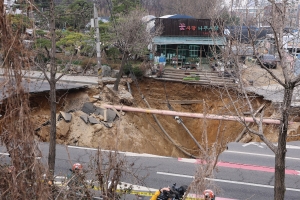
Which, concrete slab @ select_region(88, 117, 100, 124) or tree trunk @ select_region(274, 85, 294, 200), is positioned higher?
tree trunk @ select_region(274, 85, 294, 200)

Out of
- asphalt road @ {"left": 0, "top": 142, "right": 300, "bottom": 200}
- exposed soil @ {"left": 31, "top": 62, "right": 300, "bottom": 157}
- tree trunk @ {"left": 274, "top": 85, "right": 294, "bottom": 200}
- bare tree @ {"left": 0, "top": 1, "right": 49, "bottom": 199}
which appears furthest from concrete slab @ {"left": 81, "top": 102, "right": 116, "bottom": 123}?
bare tree @ {"left": 0, "top": 1, "right": 49, "bottom": 199}

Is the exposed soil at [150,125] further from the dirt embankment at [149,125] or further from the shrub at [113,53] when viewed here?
the shrub at [113,53]

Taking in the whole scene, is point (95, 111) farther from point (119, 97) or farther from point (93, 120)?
point (119, 97)

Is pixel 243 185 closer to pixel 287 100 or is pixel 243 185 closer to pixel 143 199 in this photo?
pixel 143 199

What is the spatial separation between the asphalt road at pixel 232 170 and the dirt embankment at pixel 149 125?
4.03 feet

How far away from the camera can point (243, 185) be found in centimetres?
1048

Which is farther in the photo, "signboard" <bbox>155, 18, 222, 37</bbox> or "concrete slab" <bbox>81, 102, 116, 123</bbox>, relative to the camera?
"signboard" <bbox>155, 18, 222, 37</bbox>

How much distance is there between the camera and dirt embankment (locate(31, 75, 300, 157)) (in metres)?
14.7

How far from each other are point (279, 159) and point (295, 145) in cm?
926

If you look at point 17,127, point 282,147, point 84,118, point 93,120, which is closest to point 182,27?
point 93,120

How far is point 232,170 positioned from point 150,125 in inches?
297

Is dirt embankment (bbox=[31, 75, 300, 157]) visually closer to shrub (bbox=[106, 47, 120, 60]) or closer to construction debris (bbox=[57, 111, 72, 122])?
construction debris (bbox=[57, 111, 72, 122])

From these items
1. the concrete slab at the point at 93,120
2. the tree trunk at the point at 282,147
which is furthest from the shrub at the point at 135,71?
the tree trunk at the point at 282,147

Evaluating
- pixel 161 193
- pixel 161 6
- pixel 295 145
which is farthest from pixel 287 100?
pixel 161 6
